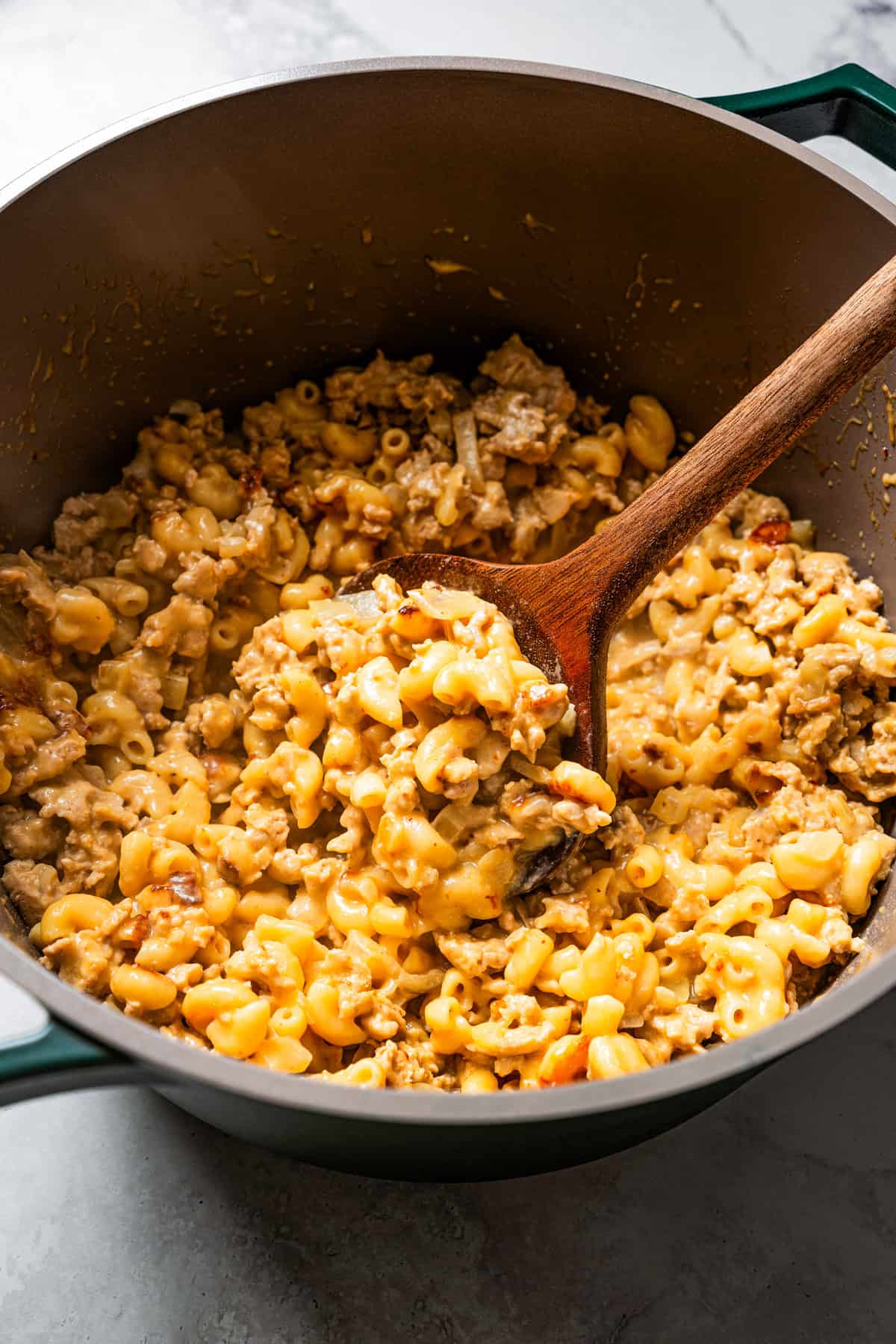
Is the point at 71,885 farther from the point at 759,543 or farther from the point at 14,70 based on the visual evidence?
the point at 14,70

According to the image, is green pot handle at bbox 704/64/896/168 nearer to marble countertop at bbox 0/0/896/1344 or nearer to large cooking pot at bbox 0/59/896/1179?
large cooking pot at bbox 0/59/896/1179

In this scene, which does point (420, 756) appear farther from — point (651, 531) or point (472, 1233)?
point (472, 1233)

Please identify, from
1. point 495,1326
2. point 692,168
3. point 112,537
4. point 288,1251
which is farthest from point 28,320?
point 495,1326

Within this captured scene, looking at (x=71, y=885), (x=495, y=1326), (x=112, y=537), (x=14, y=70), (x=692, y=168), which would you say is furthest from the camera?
(x=14, y=70)

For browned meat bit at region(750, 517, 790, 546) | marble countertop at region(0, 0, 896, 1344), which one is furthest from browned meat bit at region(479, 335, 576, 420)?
marble countertop at region(0, 0, 896, 1344)

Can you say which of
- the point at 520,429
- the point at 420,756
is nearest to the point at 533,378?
the point at 520,429

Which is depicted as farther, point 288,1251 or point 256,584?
point 256,584
